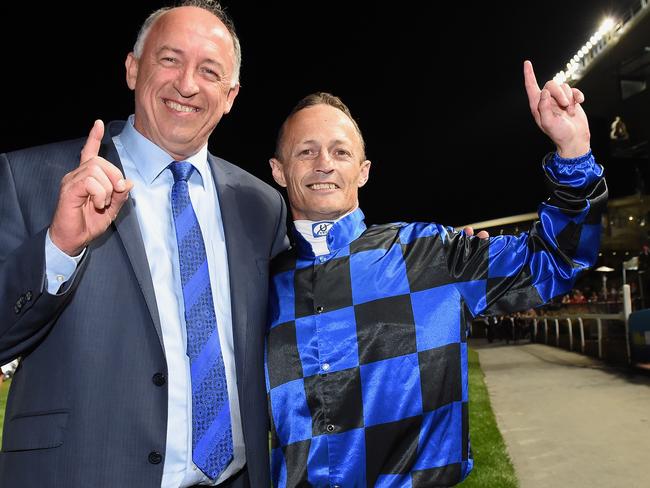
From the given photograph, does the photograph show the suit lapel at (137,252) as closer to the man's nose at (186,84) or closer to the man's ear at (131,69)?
the man's nose at (186,84)

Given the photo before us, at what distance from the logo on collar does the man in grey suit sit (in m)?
0.21

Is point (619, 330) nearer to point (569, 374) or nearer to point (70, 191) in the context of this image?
point (569, 374)

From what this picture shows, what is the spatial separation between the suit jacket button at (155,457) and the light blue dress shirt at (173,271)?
0.23ft

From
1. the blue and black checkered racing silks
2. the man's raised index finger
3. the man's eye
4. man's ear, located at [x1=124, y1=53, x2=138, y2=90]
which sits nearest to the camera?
the man's raised index finger

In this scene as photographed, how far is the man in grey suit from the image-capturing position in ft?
4.99

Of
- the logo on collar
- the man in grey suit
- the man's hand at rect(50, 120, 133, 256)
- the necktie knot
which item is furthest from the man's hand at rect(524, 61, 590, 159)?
the man's hand at rect(50, 120, 133, 256)

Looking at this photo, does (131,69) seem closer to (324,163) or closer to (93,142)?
(93,142)

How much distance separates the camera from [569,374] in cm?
896

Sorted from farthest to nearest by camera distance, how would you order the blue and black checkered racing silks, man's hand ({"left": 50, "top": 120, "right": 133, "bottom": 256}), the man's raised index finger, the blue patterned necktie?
the blue and black checkered racing silks
the blue patterned necktie
the man's raised index finger
man's hand ({"left": 50, "top": 120, "right": 133, "bottom": 256})

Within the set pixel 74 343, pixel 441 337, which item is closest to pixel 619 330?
pixel 441 337

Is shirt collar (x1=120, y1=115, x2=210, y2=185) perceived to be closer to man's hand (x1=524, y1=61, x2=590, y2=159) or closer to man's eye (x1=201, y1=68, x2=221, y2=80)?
man's eye (x1=201, y1=68, x2=221, y2=80)

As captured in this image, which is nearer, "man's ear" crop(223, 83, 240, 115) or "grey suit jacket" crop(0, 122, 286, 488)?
"grey suit jacket" crop(0, 122, 286, 488)

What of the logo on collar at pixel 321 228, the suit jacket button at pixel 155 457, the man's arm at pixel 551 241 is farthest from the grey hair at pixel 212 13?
the suit jacket button at pixel 155 457

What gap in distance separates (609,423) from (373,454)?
4.61 metres
